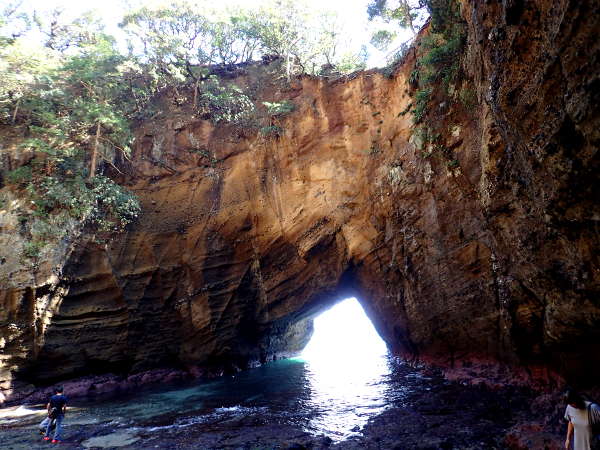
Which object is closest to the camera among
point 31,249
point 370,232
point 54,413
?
point 54,413

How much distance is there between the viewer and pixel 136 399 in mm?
13445

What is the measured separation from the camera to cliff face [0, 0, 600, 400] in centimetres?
540

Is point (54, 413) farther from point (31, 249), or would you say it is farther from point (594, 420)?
point (594, 420)

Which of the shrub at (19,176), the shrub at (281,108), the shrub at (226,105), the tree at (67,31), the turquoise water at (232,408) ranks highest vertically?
the tree at (67,31)

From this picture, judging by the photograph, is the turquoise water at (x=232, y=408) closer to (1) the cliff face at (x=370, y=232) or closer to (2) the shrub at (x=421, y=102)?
(1) the cliff face at (x=370, y=232)

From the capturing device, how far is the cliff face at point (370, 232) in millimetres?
5401

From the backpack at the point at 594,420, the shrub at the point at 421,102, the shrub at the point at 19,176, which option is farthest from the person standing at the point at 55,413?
the shrub at the point at 421,102

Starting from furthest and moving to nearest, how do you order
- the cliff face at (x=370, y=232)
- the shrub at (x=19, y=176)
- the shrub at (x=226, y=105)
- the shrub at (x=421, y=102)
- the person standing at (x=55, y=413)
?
1. the shrub at (x=226, y=105)
2. the shrub at (x=19, y=176)
3. the shrub at (x=421, y=102)
4. the person standing at (x=55, y=413)
5. the cliff face at (x=370, y=232)

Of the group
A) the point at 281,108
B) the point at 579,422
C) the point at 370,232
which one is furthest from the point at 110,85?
the point at 579,422

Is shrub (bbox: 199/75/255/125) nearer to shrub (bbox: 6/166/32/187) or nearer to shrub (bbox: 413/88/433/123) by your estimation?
shrub (bbox: 6/166/32/187)

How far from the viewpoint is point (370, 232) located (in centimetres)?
1590

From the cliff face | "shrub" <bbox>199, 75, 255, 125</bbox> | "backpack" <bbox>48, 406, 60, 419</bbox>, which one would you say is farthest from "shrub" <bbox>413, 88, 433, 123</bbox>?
"backpack" <bbox>48, 406, 60, 419</bbox>

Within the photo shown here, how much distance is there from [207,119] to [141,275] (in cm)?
913

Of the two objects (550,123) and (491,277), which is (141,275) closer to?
(491,277)
